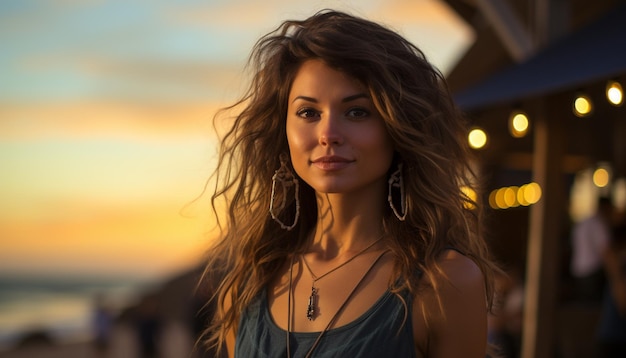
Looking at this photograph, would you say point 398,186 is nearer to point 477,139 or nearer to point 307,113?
point 307,113

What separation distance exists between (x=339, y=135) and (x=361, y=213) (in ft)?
0.66

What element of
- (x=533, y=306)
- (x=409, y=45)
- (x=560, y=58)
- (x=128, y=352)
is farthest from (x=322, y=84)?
(x=128, y=352)

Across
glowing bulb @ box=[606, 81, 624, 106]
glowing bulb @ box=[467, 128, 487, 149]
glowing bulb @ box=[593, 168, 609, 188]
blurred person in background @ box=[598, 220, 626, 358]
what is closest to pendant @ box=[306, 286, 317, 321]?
glowing bulb @ box=[606, 81, 624, 106]

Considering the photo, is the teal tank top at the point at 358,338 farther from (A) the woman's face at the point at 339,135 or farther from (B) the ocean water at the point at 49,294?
(B) the ocean water at the point at 49,294

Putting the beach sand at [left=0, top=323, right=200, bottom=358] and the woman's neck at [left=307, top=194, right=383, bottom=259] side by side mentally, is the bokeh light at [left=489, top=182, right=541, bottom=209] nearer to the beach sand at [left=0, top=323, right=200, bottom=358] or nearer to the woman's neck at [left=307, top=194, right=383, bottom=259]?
the beach sand at [left=0, top=323, right=200, bottom=358]

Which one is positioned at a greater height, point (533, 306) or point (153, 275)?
point (153, 275)

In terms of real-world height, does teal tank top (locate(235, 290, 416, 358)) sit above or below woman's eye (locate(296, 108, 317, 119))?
below

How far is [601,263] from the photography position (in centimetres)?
691

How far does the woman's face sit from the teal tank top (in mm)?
251

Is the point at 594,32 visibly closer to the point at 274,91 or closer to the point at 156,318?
the point at 274,91

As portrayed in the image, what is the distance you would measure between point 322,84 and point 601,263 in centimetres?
492

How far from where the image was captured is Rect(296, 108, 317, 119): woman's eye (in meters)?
2.36

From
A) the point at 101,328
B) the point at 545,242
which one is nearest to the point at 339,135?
the point at 545,242

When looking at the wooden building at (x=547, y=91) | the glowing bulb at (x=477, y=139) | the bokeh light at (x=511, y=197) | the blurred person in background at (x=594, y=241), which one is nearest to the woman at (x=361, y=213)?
the wooden building at (x=547, y=91)
